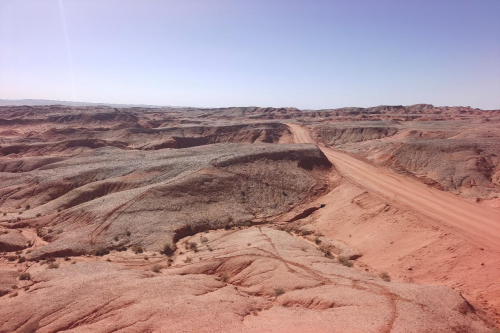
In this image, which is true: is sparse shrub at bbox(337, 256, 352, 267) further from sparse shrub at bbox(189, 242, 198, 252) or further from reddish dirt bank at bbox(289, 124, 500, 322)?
sparse shrub at bbox(189, 242, 198, 252)

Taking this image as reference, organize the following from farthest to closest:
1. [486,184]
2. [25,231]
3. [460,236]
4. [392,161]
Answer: [392,161]
[486,184]
[25,231]
[460,236]

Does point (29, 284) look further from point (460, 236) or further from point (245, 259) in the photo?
point (460, 236)

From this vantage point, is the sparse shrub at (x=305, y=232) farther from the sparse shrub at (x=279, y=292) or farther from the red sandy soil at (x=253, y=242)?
the sparse shrub at (x=279, y=292)

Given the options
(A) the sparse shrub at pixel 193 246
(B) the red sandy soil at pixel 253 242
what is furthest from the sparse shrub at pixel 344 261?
(A) the sparse shrub at pixel 193 246

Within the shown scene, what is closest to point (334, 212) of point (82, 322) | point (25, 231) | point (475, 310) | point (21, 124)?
point (475, 310)

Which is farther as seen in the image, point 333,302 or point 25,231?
point 25,231

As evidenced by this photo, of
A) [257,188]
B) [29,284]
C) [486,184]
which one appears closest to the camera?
[29,284]

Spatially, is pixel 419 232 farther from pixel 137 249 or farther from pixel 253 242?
pixel 137 249

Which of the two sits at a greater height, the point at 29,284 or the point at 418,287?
the point at 418,287
